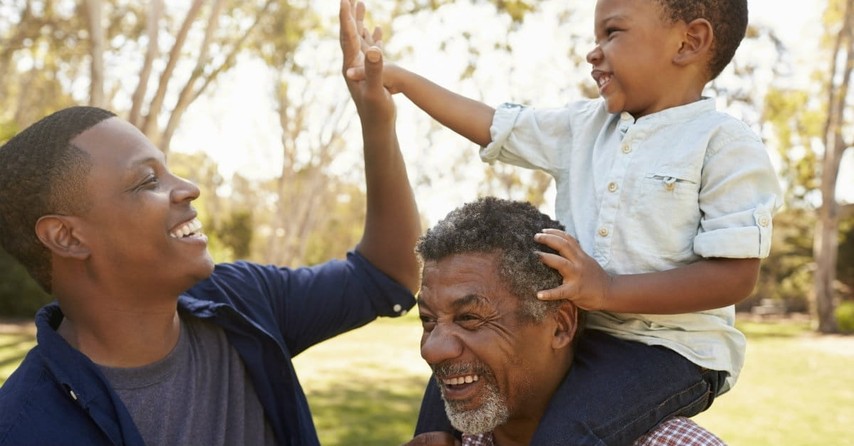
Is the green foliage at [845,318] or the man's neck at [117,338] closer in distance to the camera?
the man's neck at [117,338]

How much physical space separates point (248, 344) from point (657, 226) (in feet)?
4.79

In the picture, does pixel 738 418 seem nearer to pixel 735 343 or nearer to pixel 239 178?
pixel 735 343

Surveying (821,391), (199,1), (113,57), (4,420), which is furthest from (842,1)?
(4,420)

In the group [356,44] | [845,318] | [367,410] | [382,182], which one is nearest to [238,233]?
[845,318]

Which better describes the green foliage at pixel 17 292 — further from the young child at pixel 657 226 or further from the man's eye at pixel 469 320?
the young child at pixel 657 226

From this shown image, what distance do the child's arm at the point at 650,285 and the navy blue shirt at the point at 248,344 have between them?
3.43 ft

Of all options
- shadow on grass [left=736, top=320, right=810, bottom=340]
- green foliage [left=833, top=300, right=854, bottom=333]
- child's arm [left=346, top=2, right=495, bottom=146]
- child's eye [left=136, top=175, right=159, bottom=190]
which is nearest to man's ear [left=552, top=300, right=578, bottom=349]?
child's arm [left=346, top=2, right=495, bottom=146]

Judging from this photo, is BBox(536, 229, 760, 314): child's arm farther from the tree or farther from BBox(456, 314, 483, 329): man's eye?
the tree

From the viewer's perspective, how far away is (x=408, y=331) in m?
26.0

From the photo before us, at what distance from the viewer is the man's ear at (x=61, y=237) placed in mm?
2828

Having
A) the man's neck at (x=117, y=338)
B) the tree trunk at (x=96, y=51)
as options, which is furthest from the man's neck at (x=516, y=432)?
the tree trunk at (x=96, y=51)

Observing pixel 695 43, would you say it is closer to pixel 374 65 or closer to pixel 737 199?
→ pixel 737 199

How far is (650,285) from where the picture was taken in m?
2.50

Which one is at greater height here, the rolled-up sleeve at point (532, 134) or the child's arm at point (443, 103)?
the child's arm at point (443, 103)
